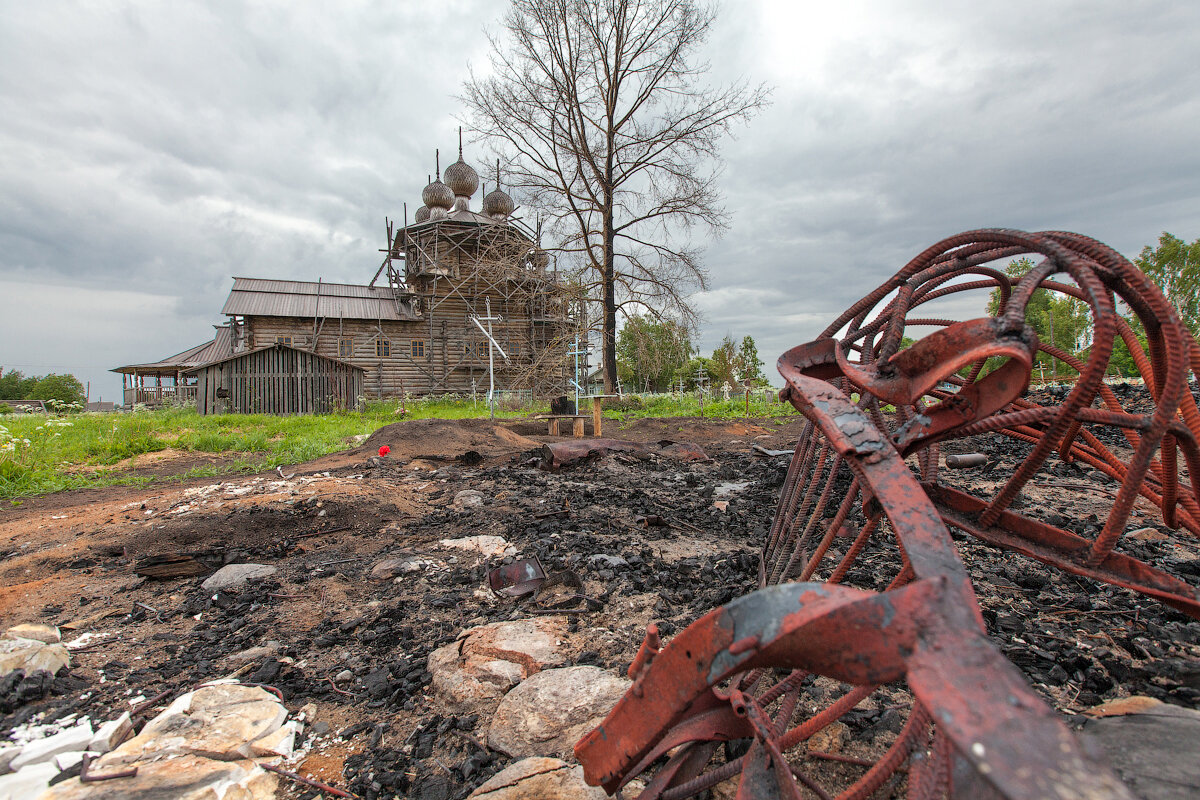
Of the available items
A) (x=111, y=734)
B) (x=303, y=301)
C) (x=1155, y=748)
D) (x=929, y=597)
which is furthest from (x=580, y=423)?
(x=303, y=301)

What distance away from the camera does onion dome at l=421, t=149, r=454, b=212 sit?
29.7 meters

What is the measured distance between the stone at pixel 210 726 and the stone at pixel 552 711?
82 centimetres

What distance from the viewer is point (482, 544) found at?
3.88 metres

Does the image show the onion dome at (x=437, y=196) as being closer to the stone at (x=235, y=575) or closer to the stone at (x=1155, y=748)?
the stone at (x=235, y=575)

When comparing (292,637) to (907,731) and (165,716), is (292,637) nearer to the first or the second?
(165,716)

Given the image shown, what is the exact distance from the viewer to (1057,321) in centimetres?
4534

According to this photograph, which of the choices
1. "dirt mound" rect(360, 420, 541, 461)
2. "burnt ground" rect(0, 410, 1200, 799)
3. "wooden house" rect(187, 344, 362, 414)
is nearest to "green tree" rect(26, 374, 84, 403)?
"wooden house" rect(187, 344, 362, 414)

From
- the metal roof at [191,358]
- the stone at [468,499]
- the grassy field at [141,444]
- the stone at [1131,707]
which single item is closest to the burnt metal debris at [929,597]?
the stone at [1131,707]

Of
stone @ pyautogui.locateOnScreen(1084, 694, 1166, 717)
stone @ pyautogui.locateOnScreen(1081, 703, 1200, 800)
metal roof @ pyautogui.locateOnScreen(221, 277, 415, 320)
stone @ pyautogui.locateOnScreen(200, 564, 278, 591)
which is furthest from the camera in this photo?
metal roof @ pyautogui.locateOnScreen(221, 277, 415, 320)

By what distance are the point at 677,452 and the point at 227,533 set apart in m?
5.99

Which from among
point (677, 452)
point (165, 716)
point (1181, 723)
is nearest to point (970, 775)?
point (1181, 723)

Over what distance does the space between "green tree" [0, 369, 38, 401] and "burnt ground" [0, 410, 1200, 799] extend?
69.4 meters

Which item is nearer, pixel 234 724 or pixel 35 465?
pixel 234 724

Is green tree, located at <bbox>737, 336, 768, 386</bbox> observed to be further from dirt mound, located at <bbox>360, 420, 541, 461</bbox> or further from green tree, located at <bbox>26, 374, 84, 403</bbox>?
green tree, located at <bbox>26, 374, 84, 403</bbox>
